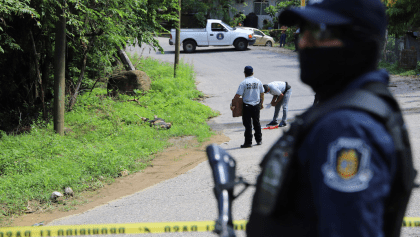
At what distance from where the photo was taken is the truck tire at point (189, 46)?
81.8 feet

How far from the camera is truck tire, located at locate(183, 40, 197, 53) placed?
2492 centimetres

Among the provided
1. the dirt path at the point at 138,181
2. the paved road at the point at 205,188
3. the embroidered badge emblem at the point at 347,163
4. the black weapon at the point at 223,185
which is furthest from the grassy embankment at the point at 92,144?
the embroidered badge emblem at the point at 347,163

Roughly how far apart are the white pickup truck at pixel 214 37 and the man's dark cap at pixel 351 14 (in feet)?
78.0

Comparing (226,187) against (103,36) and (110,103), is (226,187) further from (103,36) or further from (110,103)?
(110,103)

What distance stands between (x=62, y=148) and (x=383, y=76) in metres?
7.59

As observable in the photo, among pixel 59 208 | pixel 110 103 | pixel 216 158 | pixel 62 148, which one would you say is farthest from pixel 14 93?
pixel 216 158

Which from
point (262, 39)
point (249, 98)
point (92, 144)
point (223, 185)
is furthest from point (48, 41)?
point (262, 39)

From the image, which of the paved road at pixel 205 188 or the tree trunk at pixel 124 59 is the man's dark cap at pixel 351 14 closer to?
the paved road at pixel 205 188

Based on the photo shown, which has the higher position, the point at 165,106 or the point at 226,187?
the point at 226,187

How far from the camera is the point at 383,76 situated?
1305mm

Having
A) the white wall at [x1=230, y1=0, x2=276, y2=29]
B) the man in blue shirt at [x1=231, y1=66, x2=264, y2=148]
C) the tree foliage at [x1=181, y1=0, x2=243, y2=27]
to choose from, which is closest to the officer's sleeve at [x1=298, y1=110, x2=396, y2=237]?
the man in blue shirt at [x1=231, y1=66, x2=264, y2=148]

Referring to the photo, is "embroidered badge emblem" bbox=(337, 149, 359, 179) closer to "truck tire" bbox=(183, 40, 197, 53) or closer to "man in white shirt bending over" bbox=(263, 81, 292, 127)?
"man in white shirt bending over" bbox=(263, 81, 292, 127)

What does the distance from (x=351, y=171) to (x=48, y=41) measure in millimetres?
10934

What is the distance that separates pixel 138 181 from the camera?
679 centimetres
